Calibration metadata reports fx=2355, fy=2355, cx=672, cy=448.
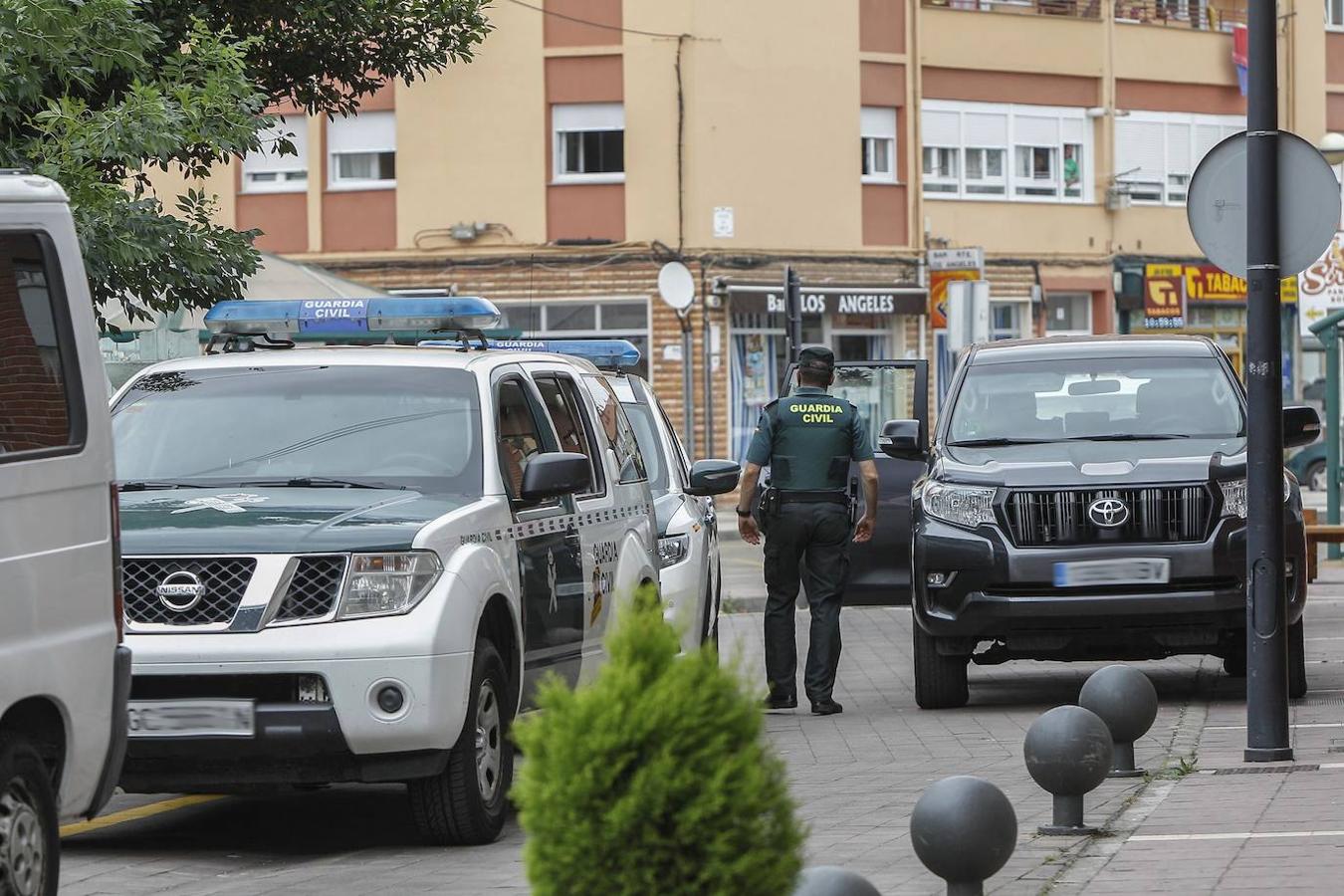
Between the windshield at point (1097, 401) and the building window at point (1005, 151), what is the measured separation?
26.4 meters

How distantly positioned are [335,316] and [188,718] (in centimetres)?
377

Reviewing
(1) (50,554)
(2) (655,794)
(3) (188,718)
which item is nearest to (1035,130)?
(3) (188,718)

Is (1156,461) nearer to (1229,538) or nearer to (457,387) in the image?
(1229,538)

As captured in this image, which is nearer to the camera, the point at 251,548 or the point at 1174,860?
the point at 1174,860

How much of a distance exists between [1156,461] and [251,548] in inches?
227

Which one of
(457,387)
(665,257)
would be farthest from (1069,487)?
(665,257)

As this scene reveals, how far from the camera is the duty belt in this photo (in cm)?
1256

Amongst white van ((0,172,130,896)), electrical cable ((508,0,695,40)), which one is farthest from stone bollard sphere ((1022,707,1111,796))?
electrical cable ((508,0,695,40))

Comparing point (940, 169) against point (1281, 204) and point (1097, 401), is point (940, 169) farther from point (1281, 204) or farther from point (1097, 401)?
point (1281, 204)

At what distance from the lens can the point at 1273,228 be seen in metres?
9.41

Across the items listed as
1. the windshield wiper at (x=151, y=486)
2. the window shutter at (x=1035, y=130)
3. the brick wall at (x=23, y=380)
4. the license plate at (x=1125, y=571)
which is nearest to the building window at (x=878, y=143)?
the window shutter at (x=1035, y=130)

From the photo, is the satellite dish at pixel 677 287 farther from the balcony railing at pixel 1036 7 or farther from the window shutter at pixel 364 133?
the balcony railing at pixel 1036 7

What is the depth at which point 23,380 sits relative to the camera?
247 inches

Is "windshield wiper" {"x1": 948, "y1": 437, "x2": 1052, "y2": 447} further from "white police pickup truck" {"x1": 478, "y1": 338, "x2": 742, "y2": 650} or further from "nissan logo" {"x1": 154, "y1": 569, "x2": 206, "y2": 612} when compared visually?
"nissan logo" {"x1": 154, "y1": 569, "x2": 206, "y2": 612}
